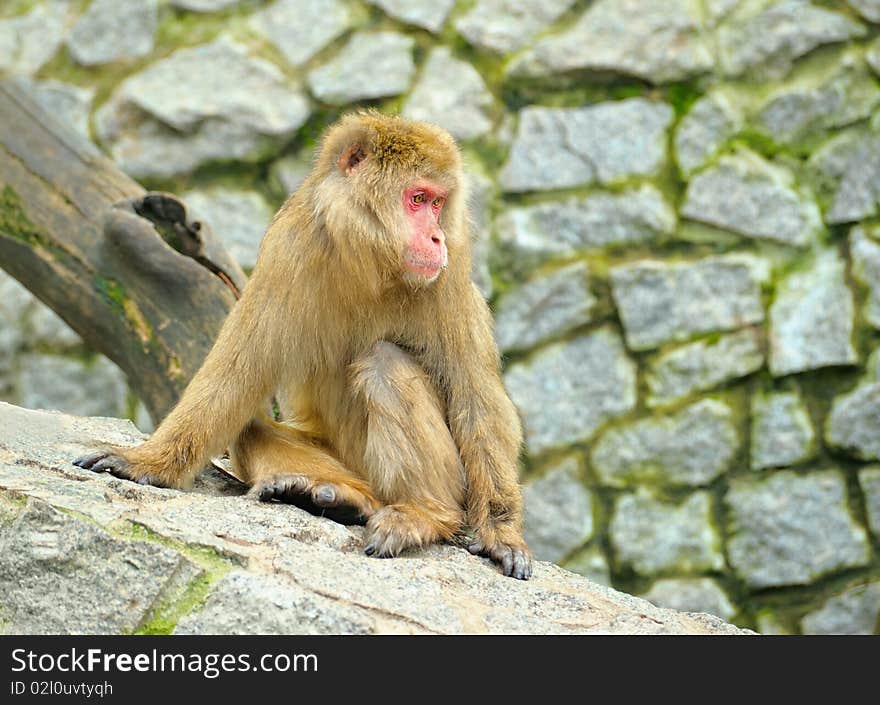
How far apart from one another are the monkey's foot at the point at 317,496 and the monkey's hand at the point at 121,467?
0.35 metres

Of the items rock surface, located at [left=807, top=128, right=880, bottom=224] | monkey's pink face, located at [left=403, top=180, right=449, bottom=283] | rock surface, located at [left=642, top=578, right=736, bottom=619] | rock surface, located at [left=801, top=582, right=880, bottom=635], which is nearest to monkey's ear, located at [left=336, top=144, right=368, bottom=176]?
monkey's pink face, located at [left=403, top=180, right=449, bottom=283]

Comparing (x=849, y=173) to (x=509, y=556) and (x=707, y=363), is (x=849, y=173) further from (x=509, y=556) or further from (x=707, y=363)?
(x=509, y=556)

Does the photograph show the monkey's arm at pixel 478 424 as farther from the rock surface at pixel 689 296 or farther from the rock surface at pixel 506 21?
the rock surface at pixel 506 21

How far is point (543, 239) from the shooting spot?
7262 millimetres

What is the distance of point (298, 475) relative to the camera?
448cm

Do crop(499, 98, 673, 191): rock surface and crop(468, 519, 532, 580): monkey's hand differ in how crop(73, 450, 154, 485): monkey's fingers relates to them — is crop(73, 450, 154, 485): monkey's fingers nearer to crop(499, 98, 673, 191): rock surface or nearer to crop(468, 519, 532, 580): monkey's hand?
crop(468, 519, 532, 580): monkey's hand

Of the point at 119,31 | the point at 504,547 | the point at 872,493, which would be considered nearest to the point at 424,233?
the point at 504,547

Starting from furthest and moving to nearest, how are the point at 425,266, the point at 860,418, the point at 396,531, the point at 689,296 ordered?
the point at 689,296, the point at 860,418, the point at 425,266, the point at 396,531

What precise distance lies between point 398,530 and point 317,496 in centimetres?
34

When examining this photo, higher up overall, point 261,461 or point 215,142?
point 215,142

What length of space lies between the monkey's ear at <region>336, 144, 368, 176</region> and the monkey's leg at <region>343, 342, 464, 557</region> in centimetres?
68

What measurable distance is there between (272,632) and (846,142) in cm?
520

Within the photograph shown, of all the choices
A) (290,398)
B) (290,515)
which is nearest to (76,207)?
(290,398)

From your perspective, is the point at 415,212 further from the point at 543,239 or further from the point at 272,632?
the point at 543,239
